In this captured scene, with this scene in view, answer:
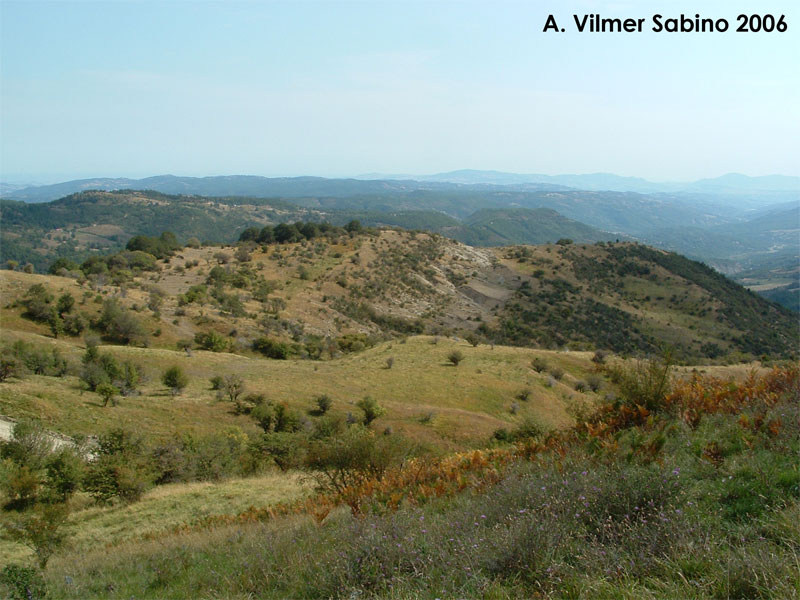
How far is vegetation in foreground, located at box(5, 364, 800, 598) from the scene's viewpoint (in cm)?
316

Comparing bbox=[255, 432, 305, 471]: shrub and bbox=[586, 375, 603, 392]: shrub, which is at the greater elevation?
bbox=[255, 432, 305, 471]: shrub

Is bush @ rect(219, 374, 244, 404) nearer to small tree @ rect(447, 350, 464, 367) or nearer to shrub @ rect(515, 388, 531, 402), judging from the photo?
small tree @ rect(447, 350, 464, 367)

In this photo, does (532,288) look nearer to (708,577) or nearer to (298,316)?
(298,316)

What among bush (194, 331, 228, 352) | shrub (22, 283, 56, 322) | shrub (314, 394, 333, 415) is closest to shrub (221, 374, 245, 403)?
shrub (314, 394, 333, 415)

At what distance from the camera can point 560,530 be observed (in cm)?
368

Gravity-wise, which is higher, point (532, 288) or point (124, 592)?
point (124, 592)

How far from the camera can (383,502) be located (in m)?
6.01

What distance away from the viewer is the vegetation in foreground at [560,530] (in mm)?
3160

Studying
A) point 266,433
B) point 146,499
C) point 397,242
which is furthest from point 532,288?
point 146,499

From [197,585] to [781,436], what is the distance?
646 centimetres

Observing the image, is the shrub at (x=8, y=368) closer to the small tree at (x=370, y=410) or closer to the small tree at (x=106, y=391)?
the small tree at (x=106, y=391)

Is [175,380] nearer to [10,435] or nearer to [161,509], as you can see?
[10,435]

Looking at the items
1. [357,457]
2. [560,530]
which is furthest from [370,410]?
[560,530]

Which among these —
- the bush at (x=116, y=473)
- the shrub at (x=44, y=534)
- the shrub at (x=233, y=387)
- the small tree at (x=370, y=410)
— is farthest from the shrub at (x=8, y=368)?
the shrub at (x=44, y=534)
